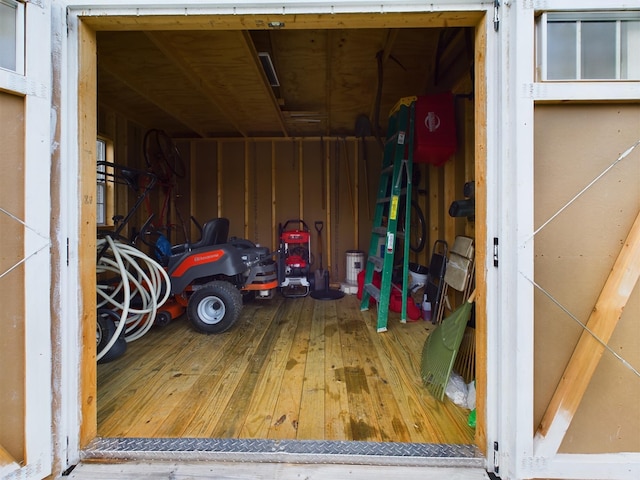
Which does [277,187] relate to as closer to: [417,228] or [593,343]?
[417,228]

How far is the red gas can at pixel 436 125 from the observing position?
2783 millimetres

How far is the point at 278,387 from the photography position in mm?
1872

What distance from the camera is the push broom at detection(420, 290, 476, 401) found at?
1.75m

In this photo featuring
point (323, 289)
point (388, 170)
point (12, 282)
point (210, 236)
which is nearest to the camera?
point (12, 282)

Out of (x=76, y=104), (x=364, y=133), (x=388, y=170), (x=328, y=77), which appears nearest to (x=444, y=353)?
(x=388, y=170)

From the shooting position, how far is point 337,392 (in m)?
1.81

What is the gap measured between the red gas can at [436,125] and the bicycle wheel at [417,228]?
32.4 inches

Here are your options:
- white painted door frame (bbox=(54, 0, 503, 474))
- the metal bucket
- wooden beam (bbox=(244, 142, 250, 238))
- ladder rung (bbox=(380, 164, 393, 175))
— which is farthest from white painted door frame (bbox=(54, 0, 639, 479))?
wooden beam (bbox=(244, 142, 250, 238))

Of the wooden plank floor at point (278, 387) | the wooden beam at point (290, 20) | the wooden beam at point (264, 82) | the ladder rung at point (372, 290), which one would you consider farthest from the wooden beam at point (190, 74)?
the ladder rung at point (372, 290)

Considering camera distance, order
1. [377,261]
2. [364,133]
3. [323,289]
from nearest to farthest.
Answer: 1. [377,261]
2. [364,133]
3. [323,289]

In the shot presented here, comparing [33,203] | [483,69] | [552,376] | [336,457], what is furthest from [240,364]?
[483,69]

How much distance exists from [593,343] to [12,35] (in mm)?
2504

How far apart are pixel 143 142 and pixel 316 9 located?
3.85 m

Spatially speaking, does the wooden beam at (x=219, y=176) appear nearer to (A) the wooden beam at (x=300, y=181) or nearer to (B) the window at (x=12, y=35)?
(A) the wooden beam at (x=300, y=181)
